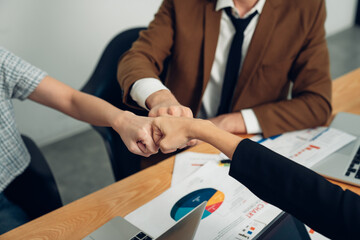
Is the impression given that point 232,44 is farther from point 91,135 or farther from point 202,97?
point 91,135

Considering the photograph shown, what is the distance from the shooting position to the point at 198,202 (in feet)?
3.33

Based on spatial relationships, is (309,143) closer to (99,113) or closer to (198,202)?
(198,202)

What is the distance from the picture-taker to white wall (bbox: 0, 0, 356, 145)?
243cm

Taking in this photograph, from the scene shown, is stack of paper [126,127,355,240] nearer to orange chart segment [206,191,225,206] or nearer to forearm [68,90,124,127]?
orange chart segment [206,191,225,206]

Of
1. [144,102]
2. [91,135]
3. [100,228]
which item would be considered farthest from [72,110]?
[91,135]

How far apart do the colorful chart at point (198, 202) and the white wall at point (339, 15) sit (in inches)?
158

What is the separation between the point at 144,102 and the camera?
130 centimetres

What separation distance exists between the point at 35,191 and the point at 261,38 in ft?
3.36

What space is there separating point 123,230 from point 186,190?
230 mm

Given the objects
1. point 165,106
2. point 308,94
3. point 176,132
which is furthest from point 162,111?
point 308,94

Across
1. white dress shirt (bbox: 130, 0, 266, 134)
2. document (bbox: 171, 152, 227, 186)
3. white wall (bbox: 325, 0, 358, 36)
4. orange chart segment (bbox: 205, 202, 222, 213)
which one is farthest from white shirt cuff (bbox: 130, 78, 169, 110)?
white wall (bbox: 325, 0, 358, 36)

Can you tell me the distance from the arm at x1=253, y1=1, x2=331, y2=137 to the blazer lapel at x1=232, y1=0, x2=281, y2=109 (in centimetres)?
15

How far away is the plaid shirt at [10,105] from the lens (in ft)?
3.98

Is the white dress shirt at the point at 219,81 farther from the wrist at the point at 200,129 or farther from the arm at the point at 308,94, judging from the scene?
the wrist at the point at 200,129
